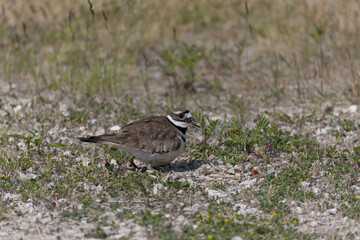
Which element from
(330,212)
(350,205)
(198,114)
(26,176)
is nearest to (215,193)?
(330,212)

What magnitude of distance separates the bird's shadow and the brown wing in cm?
54

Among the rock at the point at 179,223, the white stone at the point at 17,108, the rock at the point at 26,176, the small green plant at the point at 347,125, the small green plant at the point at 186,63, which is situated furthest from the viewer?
the small green plant at the point at 186,63

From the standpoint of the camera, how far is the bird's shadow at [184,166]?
7466 millimetres

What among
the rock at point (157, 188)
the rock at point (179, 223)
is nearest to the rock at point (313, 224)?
the rock at point (179, 223)

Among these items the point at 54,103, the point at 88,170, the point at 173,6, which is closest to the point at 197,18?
the point at 173,6

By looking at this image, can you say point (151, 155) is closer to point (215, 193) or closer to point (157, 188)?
point (157, 188)

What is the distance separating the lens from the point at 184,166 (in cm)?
757

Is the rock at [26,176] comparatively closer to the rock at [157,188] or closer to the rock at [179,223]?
the rock at [157,188]

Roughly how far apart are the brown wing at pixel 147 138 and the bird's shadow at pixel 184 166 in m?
0.54

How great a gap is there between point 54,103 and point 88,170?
319 centimetres

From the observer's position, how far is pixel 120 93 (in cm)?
1050

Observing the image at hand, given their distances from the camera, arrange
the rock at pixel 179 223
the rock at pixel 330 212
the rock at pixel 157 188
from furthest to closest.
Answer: the rock at pixel 157 188 → the rock at pixel 330 212 → the rock at pixel 179 223

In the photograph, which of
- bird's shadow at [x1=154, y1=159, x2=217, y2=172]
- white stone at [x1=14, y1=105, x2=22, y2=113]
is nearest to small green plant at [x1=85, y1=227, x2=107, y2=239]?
bird's shadow at [x1=154, y1=159, x2=217, y2=172]

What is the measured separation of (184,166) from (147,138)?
89 cm
